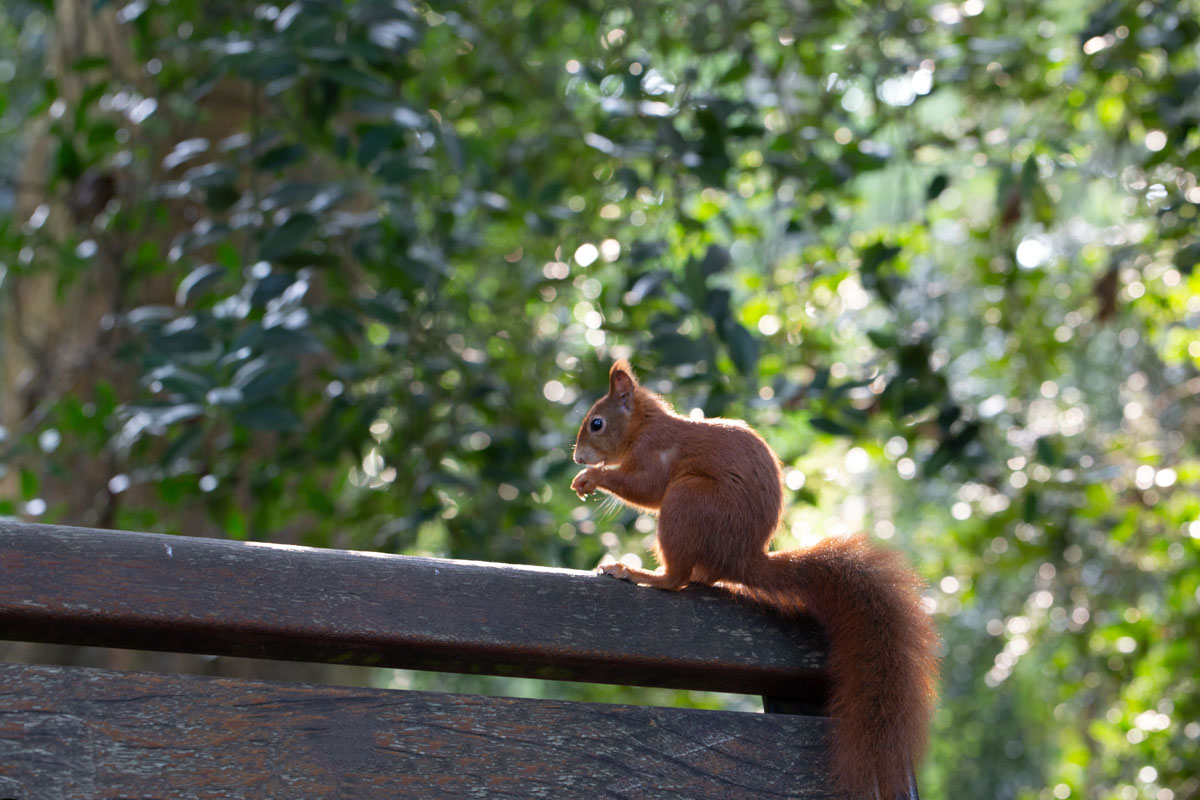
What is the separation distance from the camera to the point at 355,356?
217 centimetres

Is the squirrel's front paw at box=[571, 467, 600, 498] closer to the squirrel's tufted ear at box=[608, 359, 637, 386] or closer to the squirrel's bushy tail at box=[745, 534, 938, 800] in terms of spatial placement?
the squirrel's tufted ear at box=[608, 359, 637, 386]

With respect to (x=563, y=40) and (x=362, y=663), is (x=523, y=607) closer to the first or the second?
(x=362, y=663)

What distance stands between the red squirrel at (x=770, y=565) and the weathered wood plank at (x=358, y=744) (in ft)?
0.17

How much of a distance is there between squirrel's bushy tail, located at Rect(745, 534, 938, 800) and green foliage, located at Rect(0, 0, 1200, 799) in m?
0.71

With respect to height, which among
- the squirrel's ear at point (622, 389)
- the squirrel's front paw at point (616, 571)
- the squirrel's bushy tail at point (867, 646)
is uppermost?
the squirrel's bushy tail at point (867, 646)

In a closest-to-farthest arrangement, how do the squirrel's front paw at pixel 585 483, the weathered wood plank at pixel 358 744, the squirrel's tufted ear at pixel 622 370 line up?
the weathered wood plank at pixel 358 744, the squirrel's front paw at pixel 585 483, the squirrel's tufted ear at pixel 622 370

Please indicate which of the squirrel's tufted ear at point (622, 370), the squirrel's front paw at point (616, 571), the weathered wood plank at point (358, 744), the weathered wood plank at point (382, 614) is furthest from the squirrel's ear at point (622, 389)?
the weathered wood plank at point (358, 744)

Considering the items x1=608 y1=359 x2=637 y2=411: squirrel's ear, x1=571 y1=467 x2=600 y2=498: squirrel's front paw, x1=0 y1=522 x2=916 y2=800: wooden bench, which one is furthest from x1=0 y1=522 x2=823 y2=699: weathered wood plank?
x1=608 y1=359 x2=637 y2=411: squirrel's ear

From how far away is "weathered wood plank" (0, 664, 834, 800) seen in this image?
0.71 m

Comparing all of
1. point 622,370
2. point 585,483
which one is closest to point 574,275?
point 622,370

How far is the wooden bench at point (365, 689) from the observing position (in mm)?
721

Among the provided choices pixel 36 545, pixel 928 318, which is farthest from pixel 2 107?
pixel 928 318

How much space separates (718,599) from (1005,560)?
1.88 m

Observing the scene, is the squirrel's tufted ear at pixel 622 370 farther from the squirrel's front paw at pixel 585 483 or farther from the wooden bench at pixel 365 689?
the wooden bench at pixel 365 689
